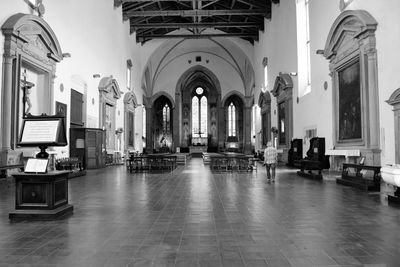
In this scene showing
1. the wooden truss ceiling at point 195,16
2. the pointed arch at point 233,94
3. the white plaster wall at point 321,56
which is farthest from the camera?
the pointed arch at point 233,94

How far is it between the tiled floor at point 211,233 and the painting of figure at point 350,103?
13.7ft

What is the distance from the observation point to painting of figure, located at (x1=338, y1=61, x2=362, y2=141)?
34.5 ft

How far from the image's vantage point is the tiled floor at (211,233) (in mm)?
3248

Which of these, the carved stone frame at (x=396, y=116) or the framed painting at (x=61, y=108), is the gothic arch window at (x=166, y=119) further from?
the carved stone frame at (x=396, y=116)

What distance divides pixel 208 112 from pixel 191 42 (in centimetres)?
925

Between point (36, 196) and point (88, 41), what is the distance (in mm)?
12511

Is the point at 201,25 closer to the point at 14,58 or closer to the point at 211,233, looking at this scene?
the point at 14,58

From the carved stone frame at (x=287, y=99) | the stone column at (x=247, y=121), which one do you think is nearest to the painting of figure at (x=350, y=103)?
the carved stone frame at (x=287, y=99)

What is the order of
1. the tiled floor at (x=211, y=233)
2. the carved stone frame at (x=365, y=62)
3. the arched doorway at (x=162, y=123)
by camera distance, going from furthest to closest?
the arched doorway at (x=162, y=123), the carved stone frame at (x=365, y=62), the tiled floor at (x=211, y=233)

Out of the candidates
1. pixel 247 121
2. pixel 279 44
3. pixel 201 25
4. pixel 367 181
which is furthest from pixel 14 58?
pixel 247 121

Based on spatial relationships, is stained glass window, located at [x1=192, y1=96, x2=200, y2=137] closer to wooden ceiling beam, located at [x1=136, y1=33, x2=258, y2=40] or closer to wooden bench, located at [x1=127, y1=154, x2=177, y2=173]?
wooden ceiling beam, located at [x1=136, y1=33, x2=258, y2=40]

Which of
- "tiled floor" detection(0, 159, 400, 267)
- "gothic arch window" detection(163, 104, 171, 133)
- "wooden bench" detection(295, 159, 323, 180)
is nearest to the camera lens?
"tiled floor" detection(0, 159, 400, 267)

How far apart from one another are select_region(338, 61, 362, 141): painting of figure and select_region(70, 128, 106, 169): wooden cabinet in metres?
10.3

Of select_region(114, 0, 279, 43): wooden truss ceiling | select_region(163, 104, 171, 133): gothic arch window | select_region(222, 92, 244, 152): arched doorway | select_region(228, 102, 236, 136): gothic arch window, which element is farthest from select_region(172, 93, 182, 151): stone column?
select_region(114, 0, 279, 43): wooden truss ceiling
